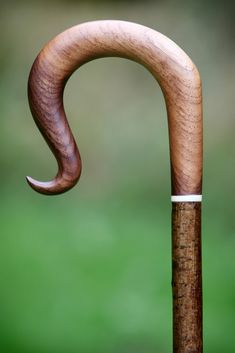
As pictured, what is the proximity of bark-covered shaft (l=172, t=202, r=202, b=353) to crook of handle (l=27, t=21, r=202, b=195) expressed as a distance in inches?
1.5

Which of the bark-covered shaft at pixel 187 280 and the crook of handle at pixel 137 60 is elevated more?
the crook of handle at pixel 137 60

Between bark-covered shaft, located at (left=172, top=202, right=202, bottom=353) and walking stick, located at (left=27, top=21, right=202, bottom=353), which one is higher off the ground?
walking stick, located at (left=27, top=21, right=202, bottom=353)

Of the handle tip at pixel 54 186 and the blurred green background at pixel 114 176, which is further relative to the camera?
the blurred green background at pixel 114 176

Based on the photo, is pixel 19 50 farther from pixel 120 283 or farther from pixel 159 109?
pixel 120 283

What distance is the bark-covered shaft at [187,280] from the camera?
700 mm

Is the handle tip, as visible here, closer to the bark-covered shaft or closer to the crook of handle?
the crook of handle

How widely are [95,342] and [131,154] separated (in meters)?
0.57

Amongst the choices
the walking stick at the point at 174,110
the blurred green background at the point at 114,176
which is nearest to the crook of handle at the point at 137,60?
the walking stick at the point at 174,110

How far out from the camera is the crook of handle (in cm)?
70

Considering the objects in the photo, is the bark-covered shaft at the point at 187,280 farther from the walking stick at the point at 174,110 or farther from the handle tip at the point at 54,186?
the handle tip at the point at 54,186

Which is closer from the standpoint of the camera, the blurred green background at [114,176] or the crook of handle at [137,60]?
the crook of handle at [137,60]

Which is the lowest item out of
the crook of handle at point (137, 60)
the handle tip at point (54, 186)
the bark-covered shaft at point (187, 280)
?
the bark-covered shaft at point (187, 280)

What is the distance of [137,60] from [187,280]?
0.97 feet

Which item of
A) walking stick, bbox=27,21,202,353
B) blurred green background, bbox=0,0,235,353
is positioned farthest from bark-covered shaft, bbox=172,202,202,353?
blurred green background, bbox=0,0,235,353
